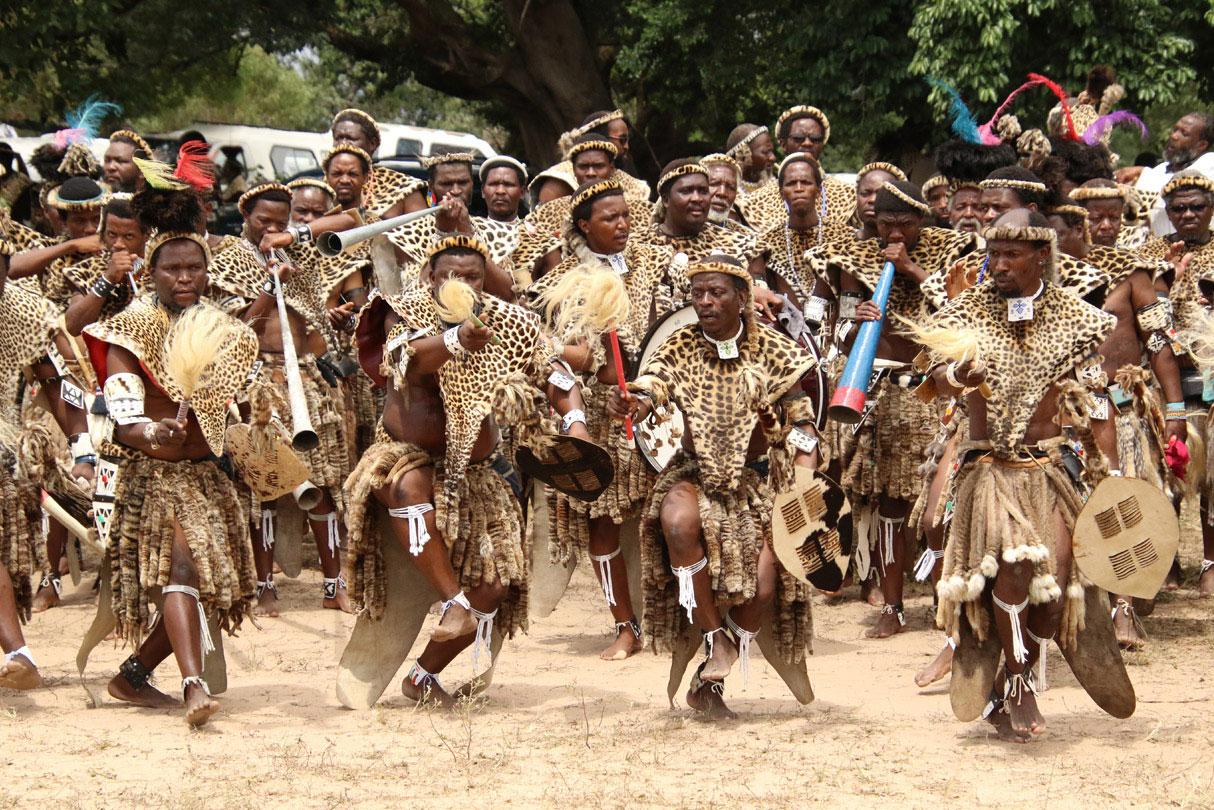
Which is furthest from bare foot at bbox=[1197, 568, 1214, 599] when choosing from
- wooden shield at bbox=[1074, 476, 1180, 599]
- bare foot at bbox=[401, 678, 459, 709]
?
bare foot at bbox=[401, 678, 459, 709]

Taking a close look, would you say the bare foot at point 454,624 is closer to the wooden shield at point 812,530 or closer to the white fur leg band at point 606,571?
the wooden shield at point 812,530

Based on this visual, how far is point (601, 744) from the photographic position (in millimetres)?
5555

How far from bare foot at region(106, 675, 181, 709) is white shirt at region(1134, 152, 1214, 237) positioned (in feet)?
21.6

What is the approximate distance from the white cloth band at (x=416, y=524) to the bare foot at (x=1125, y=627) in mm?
3553

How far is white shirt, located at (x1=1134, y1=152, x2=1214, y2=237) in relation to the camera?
31.8 feet

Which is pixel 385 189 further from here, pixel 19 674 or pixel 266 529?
pixel 19 674

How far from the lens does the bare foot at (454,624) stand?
225 inches

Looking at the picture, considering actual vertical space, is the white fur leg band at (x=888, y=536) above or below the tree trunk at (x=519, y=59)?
below

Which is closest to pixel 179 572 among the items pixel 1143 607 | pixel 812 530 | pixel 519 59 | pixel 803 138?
pixel 812 530

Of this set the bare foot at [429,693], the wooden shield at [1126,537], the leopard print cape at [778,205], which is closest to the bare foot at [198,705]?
the bare foot at [429,693]

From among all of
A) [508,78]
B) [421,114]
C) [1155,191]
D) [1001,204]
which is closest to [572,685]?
[1001,204]

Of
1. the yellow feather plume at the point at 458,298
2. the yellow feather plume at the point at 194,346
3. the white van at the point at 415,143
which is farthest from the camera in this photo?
the white van at the point at 415,143

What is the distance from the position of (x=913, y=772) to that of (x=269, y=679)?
3163mm

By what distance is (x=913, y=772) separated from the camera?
5.14 metres
